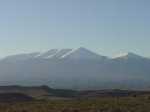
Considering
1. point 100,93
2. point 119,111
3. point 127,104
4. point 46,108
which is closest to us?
point 119,111

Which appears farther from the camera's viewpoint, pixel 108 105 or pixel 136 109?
pixel 108 105

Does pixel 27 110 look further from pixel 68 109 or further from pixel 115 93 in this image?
pixel 115 93

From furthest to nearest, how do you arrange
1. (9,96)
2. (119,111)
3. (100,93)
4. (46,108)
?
(100,93)
(9,96)
(46,108)
(119,111)

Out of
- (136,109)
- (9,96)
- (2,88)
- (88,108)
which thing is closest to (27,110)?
(88,108)

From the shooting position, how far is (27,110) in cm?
3356

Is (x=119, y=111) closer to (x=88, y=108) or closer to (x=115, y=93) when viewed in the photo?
(x=88, y=108)

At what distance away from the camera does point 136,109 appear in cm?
3369

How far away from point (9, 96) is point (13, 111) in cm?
3078

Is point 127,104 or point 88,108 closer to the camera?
point 88,108

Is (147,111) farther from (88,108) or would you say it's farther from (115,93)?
(115,93)

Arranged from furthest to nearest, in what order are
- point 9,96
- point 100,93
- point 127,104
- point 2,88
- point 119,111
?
point 2,88
point 100,93
point 9,96
point 127,104
point 119,111

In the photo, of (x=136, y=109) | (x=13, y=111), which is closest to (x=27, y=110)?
(x=13, y=111)

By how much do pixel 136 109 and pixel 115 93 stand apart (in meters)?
46.6

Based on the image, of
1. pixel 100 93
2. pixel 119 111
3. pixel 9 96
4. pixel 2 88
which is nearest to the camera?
pixel 119 111
